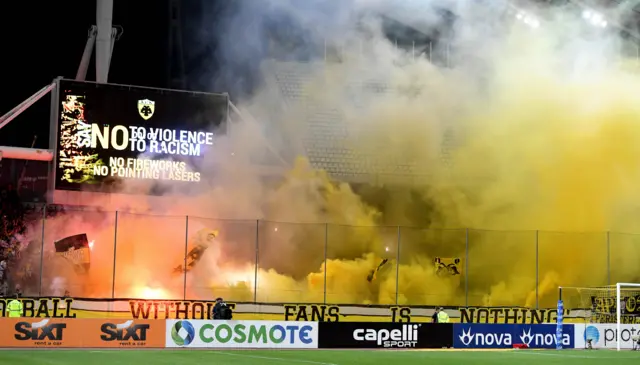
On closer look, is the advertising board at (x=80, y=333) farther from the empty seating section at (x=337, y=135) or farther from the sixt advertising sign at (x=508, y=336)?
the empty seating section at (x=337, y=135)

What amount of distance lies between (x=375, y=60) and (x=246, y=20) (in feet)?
18.2

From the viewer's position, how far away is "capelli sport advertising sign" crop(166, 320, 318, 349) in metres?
23.8

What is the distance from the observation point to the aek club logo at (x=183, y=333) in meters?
23.8

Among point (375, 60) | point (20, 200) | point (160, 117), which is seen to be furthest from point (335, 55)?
point (20, 200)

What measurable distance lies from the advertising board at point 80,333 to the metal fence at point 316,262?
214 inches

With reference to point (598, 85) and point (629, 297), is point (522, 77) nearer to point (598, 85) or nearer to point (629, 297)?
point (598, 85)

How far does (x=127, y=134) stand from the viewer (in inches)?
1266

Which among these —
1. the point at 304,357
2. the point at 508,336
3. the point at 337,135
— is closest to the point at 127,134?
the point at 337,135

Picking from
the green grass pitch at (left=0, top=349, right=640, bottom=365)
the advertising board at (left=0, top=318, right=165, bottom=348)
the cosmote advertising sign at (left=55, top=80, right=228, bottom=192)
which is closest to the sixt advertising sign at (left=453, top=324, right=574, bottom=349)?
the green grass pitch at (left=0, top=349, right=640, bottom=365)

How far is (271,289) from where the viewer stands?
3341 centimetres

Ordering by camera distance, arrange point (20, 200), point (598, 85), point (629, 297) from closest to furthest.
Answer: point (629, 297) → point (20, 200) → point (598, 85)

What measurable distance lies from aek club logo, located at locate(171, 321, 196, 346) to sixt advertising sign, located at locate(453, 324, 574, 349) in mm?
7242

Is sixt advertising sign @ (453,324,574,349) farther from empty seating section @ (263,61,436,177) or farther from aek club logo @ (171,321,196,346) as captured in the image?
empty seating section @ (263,61,436,177)

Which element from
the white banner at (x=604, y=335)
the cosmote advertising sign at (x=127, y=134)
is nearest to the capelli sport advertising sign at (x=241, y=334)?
the white banner at (x=604, y=335)
